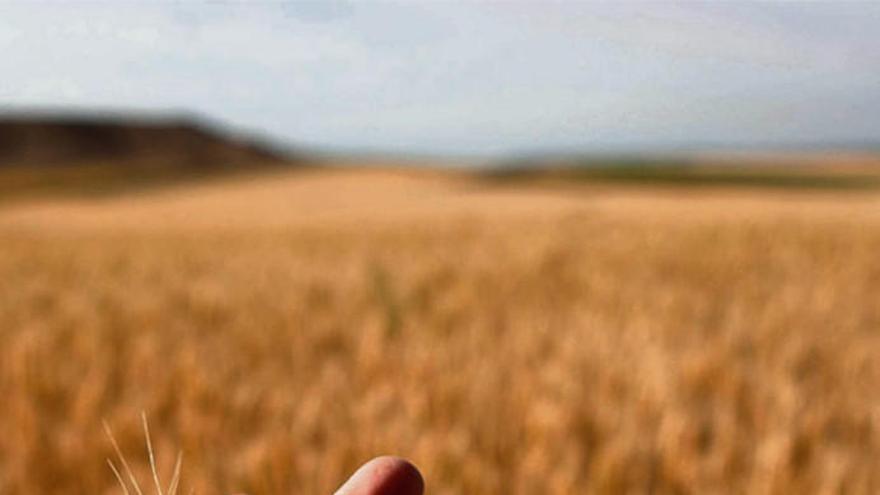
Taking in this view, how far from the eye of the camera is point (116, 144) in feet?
132

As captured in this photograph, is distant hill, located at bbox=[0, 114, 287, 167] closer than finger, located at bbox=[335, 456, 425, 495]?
No

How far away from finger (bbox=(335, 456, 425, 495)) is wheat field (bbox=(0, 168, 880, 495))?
106cm

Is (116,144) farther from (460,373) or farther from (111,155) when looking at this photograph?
(460,373)

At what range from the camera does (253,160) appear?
128ft

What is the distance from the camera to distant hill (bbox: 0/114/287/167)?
119ft

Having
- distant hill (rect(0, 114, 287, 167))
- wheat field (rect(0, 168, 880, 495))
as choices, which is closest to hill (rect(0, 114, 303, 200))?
distant hill (rect(0, 114, 287, 167))

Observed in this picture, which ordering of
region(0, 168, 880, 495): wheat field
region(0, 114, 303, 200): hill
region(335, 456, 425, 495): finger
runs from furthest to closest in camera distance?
region(0, 114, 303, 200): hill → region(0, 168, 880, 495): wheat field → region(335, 456, 425, 495): finger

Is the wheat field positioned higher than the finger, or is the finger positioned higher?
the finger

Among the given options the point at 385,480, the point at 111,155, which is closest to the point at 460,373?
the point at 385,480

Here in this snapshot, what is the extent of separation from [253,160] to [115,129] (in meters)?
8.13

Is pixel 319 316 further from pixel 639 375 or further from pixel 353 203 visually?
pixel 353 203

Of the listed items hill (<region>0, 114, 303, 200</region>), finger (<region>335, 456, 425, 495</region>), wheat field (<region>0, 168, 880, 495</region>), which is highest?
finger (<region>335, 456, 425, 495</region>)

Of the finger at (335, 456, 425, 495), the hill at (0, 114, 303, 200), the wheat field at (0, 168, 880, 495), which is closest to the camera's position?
the finger at (335, 456, 425, 495)

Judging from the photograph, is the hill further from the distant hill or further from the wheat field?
the wheat field
